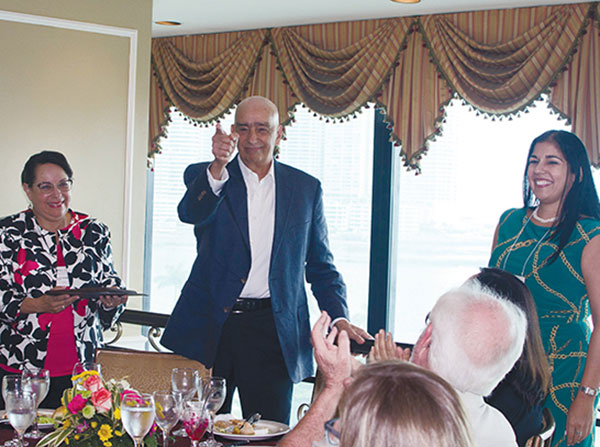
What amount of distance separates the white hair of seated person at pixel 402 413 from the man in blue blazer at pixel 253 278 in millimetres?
1620

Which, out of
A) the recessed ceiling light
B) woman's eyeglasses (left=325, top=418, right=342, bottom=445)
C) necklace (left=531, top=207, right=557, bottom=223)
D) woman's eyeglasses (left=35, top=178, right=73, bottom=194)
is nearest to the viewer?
woman's eyeglasses (left=325, top=418, right=342, bottom=445)

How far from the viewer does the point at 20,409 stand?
188 centimetres

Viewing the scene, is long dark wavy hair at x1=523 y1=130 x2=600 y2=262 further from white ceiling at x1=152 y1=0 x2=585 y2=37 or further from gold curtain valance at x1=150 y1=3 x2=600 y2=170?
white ceiling at x1=152 y1=0 x2=585 y2=37

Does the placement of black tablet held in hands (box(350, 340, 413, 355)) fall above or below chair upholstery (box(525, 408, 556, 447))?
above

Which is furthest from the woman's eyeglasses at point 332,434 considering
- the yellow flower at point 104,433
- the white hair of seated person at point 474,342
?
the yellow flower at point 104,433

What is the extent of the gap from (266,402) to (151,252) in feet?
13.8

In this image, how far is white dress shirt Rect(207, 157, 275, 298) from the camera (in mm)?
2848

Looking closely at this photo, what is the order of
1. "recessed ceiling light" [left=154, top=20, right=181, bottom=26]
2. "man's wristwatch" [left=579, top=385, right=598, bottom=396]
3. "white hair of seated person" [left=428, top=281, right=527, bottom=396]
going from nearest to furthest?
1. "white hair of seated person" [left=428, top=281, right=527, bottom=396]
2. "man's wristwatch" [left=579, top=385, right=598, bottom=396]
3. "recessed ceiling light" [left=154, top=20, right=181, bottom=26]

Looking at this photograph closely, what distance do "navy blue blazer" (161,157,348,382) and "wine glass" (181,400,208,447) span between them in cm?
82

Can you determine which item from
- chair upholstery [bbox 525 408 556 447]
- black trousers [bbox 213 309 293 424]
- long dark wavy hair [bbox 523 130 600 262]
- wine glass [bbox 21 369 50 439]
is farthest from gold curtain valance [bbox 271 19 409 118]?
wine glass [bbox 21 369 50 439]

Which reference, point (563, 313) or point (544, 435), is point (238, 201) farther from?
point (544, 435)

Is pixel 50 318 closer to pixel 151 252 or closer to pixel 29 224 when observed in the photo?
pixel 29 224

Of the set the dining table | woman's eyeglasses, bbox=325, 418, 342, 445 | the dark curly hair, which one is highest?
the dark curly hair

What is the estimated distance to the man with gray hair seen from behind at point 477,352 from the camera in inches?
62.7
